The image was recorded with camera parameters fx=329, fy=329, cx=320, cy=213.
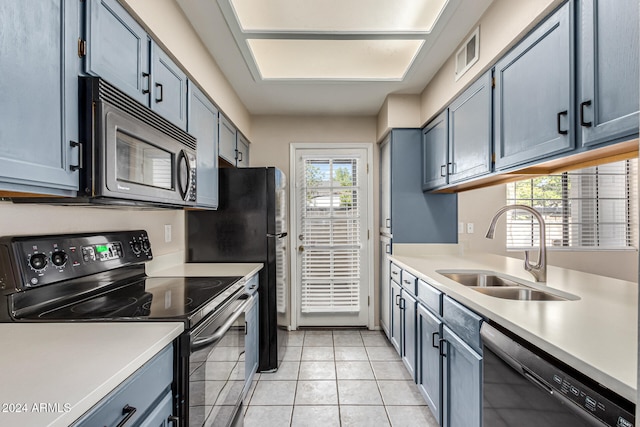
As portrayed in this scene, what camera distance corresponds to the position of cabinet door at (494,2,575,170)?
1290 millimetres

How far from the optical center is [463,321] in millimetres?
1489

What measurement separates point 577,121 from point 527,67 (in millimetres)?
448

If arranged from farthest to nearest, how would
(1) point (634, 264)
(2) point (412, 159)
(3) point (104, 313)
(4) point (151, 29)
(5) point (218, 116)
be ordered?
(1) point (634, 264)
(2) point (412, 159)
(5) point (218, 116)
(4) point (151, 29)
(3) point (104, 313)

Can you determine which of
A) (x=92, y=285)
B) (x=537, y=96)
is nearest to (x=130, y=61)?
(x=92, y=285)

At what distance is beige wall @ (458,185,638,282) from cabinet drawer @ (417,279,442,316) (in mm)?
1295

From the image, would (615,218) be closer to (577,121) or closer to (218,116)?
(577,121)

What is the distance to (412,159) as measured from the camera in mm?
3037

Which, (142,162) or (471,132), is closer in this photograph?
(142,162)

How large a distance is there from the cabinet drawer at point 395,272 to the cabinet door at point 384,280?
133 mm

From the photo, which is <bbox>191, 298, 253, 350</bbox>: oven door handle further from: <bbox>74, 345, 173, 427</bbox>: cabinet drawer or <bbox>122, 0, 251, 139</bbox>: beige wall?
<bbox>122, 0, 251, 139</bbox>: beige wall

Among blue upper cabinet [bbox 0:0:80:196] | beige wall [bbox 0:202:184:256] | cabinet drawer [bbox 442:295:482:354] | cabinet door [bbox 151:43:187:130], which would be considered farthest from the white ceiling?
cabinet drawer [bbox 442:295:482:354]

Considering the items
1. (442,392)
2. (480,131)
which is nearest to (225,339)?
(442,392)

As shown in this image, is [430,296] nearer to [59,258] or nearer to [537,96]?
[537,96]

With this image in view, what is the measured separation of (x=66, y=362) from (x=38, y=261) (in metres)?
0.59
